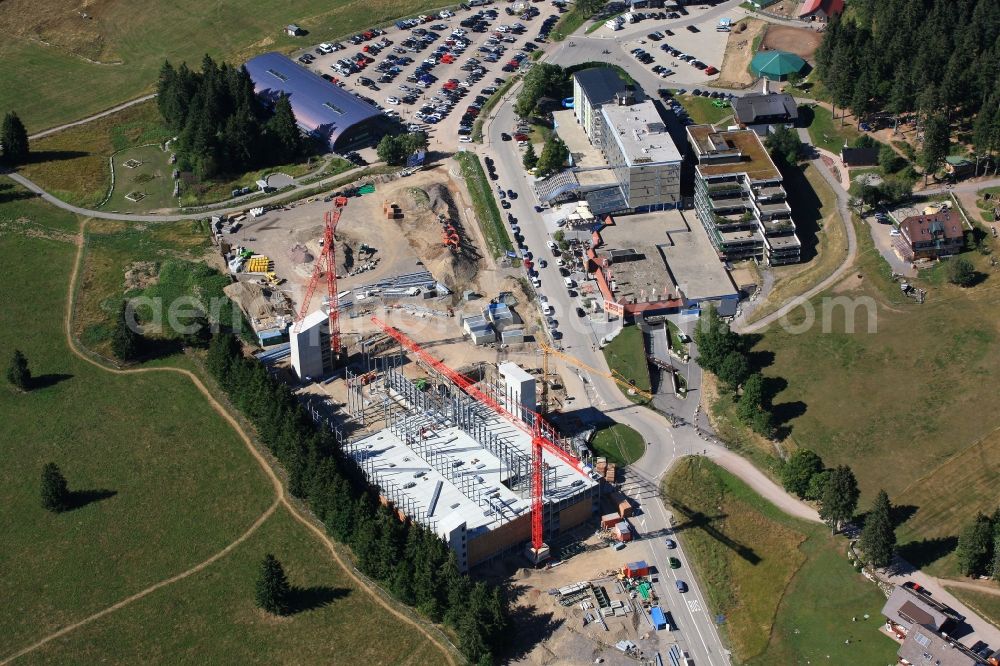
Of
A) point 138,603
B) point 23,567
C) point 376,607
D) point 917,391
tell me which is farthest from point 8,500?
point 917,391

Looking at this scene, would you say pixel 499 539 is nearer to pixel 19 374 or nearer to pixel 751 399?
pixel 751 399

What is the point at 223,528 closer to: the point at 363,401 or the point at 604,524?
the point at 363,401

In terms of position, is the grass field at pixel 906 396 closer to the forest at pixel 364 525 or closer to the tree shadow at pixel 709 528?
the tree shadow at pixel 709 528

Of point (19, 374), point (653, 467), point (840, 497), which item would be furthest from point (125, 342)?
point (840, 497)

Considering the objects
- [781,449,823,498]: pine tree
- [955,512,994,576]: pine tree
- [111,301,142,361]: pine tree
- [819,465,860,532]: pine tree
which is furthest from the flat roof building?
[955,512,994,576]: pine tree

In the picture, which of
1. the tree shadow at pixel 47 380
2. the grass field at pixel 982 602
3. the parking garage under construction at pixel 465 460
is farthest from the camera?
the tree shadow at pixel 47 380

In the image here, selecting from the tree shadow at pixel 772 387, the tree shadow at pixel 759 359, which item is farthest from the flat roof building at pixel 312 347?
the tree shadow at pixel 772 387
